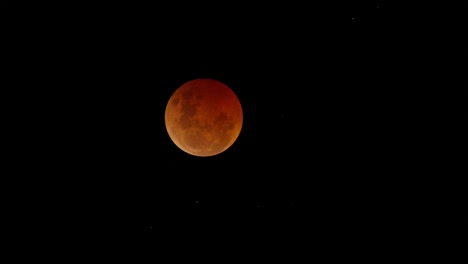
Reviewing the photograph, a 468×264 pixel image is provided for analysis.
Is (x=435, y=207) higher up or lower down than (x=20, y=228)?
lower down

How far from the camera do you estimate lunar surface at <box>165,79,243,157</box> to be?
5.34 metres

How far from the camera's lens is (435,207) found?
1116 centimetres

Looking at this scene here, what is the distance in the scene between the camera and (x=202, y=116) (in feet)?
17.4

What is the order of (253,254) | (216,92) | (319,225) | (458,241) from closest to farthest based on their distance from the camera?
(216,92) < (458,241) < (253,254) < (319,225)

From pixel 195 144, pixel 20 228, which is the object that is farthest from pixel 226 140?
pixel 20 228

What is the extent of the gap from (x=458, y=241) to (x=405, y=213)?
1.70m

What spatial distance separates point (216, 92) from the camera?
546cm

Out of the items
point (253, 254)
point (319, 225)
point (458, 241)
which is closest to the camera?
point (458, 241)

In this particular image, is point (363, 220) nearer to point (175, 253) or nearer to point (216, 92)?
point (175, 253)

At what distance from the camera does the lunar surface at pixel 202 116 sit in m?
5.34

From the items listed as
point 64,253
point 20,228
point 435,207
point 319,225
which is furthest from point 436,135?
point 20,228

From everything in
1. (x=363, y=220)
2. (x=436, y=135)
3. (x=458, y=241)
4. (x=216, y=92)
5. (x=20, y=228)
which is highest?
(x=20, y=228)

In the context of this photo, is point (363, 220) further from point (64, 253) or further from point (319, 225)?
point (64, 253)

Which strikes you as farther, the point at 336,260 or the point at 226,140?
the point at 336,260
